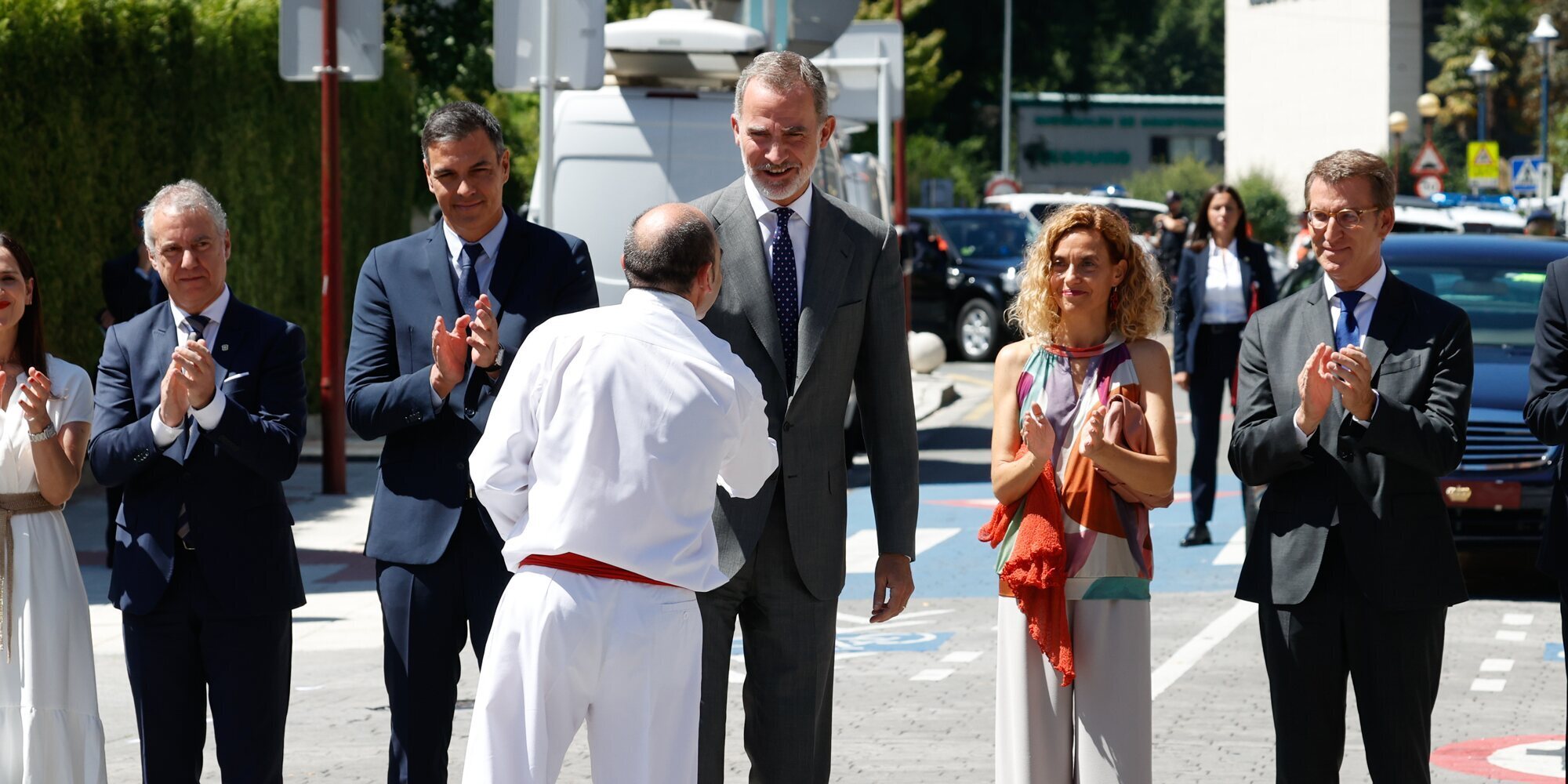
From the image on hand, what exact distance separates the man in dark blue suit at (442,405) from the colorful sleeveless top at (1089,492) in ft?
4.04

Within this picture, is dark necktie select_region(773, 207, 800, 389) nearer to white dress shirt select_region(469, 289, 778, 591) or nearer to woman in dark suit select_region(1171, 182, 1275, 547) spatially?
white dress shirt select_region(469, 289, 778, 591)

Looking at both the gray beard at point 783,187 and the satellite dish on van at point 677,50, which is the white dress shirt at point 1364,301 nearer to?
the gray beard at point 783,187

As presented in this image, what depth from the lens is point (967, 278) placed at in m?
28.1

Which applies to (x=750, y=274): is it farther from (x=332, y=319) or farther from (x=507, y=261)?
(x=332, y=319)

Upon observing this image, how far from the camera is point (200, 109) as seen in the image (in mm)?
16844

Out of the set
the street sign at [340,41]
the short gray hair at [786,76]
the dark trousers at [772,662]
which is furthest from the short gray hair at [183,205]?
the street sign at [340,41]

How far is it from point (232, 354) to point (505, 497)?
4.77 feet

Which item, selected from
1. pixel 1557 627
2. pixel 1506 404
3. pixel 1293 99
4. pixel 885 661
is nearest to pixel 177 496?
pixel 885 661

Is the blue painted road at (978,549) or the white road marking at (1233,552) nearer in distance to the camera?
the blue painted road at (978,549)

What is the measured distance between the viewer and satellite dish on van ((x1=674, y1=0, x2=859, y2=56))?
1542 centimetres

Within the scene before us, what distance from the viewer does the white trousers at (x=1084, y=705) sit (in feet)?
17.4

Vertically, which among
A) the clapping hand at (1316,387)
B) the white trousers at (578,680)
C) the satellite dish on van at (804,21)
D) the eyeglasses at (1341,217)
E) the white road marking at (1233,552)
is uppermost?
the satellite dish on van at (804,21)

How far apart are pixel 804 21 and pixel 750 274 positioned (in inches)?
416

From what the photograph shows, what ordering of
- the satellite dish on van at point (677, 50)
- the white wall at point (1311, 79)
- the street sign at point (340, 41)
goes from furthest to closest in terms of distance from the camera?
1. the white wall at point (1311, 79)
2. the street sign at point (340, 41)
3. the satellite dish on van at point (677, 50)
